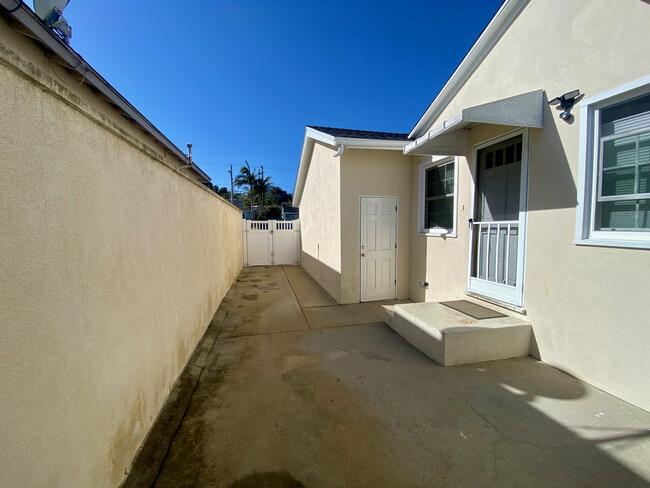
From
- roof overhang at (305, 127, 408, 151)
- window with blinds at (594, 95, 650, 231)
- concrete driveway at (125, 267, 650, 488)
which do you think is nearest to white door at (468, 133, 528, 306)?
window with blinds at (594, 95, 650, 231)

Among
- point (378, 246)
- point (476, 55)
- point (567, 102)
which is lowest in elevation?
point (378, 246)

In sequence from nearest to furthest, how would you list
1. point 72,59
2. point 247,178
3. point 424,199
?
point 72,59 < point 424,199 < point 247,178

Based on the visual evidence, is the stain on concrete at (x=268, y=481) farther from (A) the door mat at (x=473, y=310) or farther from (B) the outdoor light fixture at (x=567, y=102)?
(B) the outdoor light fixture at (x=567, y=102)

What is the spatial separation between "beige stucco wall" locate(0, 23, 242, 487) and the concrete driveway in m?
0.53

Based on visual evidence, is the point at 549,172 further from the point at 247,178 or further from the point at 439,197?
the point at 247,178

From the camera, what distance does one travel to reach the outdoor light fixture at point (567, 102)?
2.94 meters

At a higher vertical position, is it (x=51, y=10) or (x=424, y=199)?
(x=51, y=10)

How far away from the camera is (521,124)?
3.24 meters

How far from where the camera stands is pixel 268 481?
1.89m

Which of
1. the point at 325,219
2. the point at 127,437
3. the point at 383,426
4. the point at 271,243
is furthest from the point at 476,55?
the point at 271,243

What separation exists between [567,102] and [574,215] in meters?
1.21

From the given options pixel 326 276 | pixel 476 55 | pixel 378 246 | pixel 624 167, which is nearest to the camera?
pixel 624 167

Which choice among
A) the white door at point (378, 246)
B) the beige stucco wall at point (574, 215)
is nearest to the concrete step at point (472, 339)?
the beige stucco wall at point (574, 215)

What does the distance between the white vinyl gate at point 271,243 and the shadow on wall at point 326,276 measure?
3055 mm
